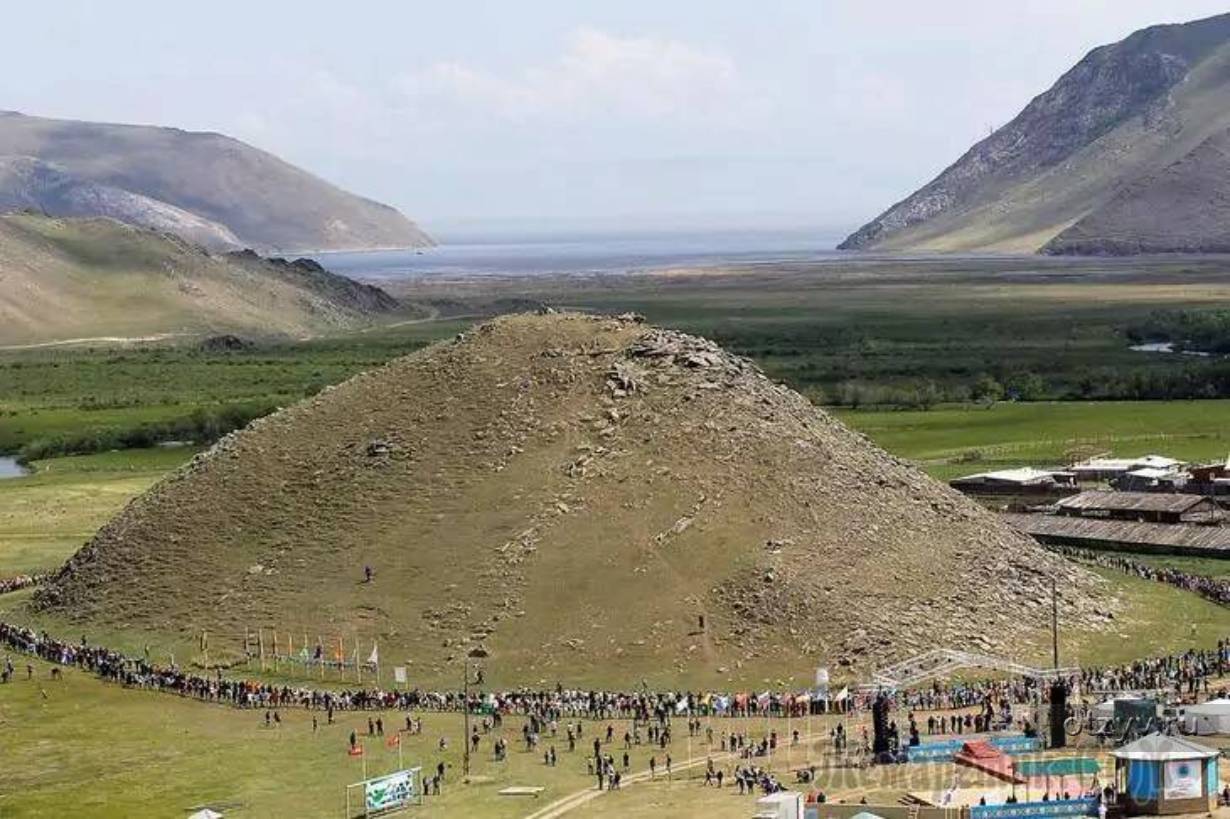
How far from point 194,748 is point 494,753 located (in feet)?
34.8

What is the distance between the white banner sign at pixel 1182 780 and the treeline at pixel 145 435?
108969 millimetres

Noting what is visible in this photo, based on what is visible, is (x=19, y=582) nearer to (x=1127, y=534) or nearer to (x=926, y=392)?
(x=1127, y=534)

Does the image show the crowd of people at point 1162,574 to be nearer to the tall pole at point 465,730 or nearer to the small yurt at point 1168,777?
the tall pole at point 465,730

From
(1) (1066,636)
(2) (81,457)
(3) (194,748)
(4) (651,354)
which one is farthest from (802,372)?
(3) (194,748)

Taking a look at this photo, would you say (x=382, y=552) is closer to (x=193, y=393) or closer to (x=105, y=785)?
(x=105, y=785)

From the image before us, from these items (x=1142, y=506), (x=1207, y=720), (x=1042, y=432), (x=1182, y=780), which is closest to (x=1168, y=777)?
(x=1182, y=780)

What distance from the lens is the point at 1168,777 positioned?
53.5 meters

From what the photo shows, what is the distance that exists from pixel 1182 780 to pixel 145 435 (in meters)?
115

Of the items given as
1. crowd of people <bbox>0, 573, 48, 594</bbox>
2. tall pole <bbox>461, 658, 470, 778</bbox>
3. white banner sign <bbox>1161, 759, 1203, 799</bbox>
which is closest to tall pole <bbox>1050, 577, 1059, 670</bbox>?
white banner sign <bbox>1161, 759, 1203, 799</bbox>

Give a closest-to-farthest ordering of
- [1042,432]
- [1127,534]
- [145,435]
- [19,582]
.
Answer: [19,582] → [1127,534] → [1042,432] → [145,435]

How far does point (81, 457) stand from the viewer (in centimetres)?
15062

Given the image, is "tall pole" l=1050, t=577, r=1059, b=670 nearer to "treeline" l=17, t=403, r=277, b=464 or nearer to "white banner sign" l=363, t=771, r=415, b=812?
"white banner sign" l=363, t=771, r=415, b=812

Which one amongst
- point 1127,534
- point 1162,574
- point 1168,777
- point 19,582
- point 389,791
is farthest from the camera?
point 1127,534

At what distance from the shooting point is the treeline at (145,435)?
154500mm
